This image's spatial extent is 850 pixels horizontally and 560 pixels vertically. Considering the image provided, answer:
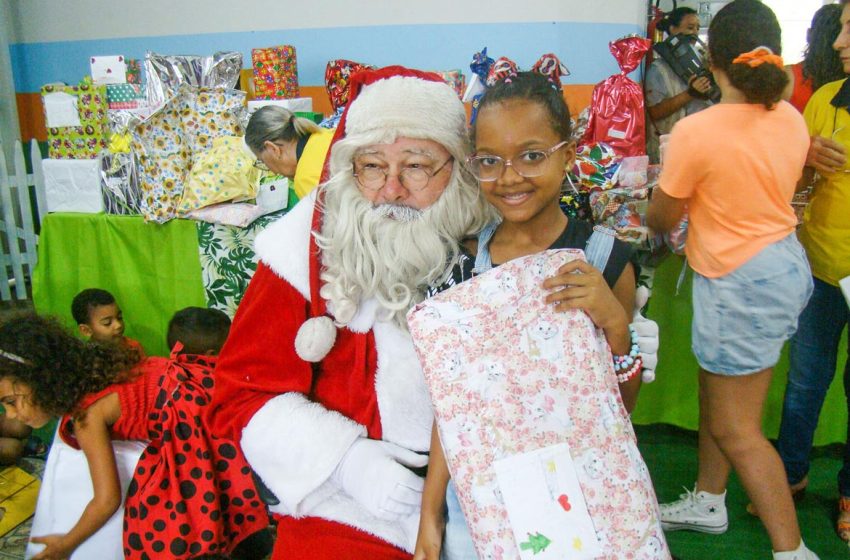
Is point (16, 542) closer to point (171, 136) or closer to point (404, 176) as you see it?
point (171, 136)

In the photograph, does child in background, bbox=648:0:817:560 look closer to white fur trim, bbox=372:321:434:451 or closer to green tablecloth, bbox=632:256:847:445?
green tablecloth, bbox=632:256:847:445

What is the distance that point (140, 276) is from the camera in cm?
377

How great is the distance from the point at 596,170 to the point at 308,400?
153cm

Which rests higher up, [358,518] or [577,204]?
[577,204]

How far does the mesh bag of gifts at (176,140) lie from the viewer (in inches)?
138

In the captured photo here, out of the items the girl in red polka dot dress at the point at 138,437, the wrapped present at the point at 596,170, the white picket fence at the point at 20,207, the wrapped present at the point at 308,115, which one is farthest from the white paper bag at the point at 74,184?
the wrapped present at the point at 596,170

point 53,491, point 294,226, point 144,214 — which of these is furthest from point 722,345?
point 144,214

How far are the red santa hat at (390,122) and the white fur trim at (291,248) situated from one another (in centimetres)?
2

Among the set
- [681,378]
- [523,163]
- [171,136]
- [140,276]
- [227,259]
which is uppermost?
[171,136]

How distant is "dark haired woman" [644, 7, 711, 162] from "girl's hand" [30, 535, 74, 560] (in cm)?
378

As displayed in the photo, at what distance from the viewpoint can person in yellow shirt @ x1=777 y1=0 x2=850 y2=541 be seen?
83.0 inches

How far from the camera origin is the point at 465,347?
3.71 feet

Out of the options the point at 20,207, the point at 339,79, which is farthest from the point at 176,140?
the point at 20,207

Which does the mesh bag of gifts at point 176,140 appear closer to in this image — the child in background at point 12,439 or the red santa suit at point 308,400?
the child in background at point 12,439
